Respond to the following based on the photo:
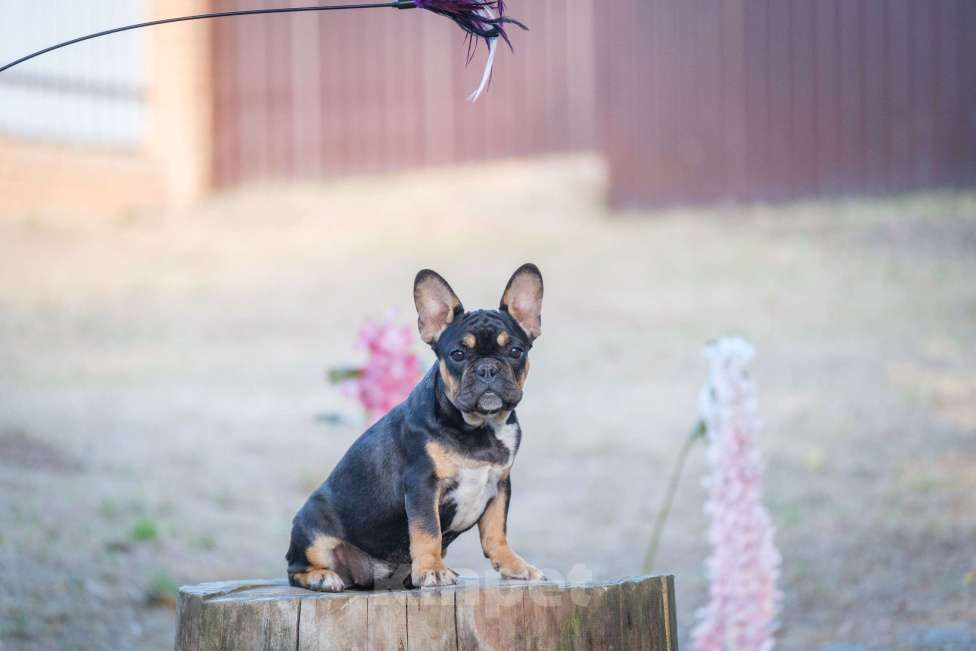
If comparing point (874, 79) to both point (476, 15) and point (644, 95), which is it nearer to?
point (644, 95)

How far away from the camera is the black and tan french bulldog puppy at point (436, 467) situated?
118 inches

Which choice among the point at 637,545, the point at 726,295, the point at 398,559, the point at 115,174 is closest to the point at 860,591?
the point at 637,545

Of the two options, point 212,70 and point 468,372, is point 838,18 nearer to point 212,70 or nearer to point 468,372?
point 212,70

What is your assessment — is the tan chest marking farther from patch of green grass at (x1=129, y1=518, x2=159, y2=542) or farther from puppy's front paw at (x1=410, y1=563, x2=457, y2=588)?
patch of green grass at (x1=129, y1=518, x2=159, y2=542)

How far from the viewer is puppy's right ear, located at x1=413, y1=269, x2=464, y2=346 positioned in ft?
10.3

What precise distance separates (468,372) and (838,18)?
13.6m

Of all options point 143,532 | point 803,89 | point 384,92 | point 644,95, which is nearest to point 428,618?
point 143,532

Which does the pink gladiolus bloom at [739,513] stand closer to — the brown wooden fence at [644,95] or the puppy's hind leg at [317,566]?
the puppy's hind leg at [317,566]

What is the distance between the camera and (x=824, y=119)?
50.1 feet

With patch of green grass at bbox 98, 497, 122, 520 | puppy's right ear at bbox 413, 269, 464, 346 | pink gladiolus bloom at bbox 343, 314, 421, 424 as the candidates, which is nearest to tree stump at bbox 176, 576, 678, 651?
puppy's right ear at bbox 413, 269, 464, 346

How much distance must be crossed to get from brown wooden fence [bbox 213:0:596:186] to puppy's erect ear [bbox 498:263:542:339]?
14126 mm

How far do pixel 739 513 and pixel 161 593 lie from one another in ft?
10.3

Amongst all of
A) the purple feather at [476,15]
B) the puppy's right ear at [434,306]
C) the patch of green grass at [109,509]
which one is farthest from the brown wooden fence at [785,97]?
the puppy's right ear at [434,306]

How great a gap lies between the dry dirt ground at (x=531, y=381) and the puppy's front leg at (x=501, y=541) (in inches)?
5.6
